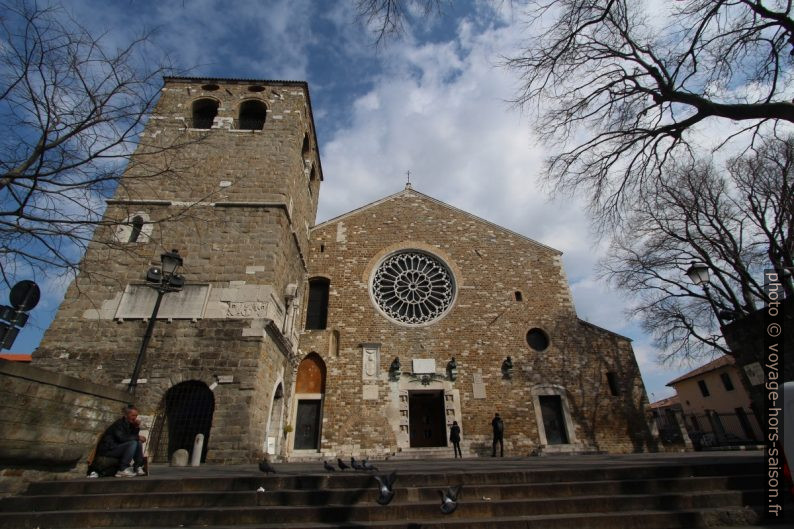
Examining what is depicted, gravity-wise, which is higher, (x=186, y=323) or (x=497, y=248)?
(x=497, y=248)

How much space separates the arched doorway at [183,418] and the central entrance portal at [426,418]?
6.46 m

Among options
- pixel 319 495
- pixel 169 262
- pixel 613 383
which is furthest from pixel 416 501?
pixel 613 383

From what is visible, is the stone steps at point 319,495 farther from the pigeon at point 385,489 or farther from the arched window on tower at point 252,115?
the arched window on tower at point 252,115

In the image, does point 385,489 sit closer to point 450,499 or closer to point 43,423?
point 450,499

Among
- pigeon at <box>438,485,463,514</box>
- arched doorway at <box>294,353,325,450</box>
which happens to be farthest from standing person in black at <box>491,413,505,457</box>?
pigeon at <box>438,485,463,514</box>

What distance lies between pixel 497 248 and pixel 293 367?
909 centimetres

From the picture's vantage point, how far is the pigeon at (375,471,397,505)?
4.21 m

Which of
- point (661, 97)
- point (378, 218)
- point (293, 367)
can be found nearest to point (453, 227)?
point (378, 218)

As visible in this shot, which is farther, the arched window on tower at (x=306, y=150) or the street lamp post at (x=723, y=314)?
the arched window on tower at (x=306, y=150)

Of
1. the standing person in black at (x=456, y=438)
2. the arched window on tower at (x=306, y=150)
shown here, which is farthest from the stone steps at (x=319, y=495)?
the arched window on tower at (x=306, y=150)

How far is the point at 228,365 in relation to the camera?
29.5 feet

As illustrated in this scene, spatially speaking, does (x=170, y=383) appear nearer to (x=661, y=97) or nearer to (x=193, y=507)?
(x=193, y=507)

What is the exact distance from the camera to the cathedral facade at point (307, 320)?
9.10 meters

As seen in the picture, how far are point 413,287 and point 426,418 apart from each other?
473cm
